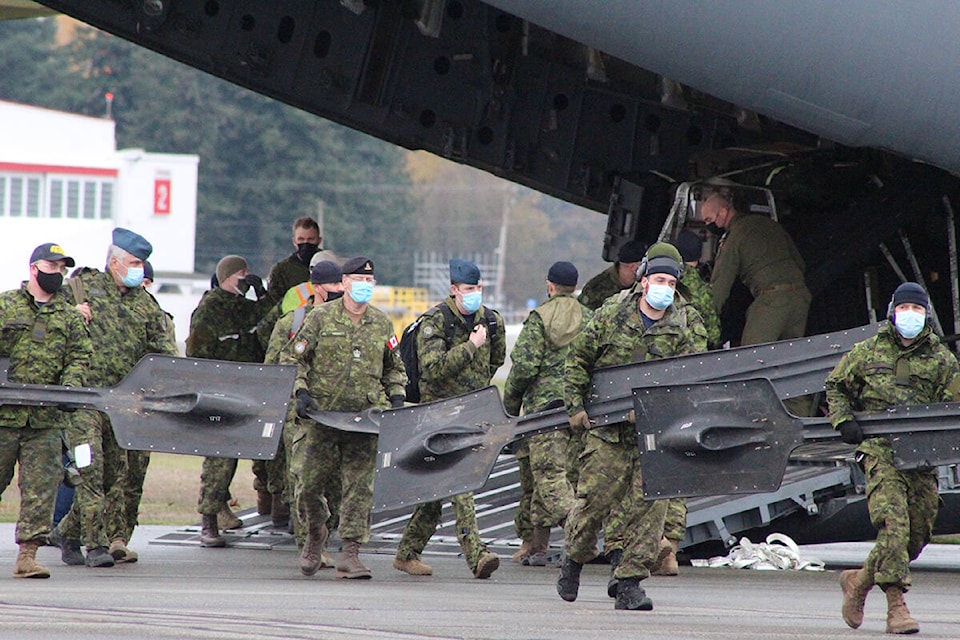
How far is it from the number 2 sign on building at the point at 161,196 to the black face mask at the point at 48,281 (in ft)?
159

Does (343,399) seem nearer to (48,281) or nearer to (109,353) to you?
(109,353)

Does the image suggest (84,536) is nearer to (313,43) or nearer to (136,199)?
(313,43)

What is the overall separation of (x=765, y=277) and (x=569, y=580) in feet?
11.3

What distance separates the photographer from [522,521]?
1056 centimetres

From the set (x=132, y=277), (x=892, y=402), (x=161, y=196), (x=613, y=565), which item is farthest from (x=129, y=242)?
(x=161, y=196)

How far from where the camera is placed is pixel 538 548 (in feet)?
34.2

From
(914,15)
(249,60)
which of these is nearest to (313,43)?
(249,60)

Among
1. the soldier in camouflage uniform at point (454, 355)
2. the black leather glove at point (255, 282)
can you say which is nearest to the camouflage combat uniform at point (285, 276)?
the black leather glove at point (255, 282)

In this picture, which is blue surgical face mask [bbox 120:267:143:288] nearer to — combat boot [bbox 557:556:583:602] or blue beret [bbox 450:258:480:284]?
blue beret [bbox 450:258:480:284]

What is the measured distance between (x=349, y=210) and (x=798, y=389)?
5743cm

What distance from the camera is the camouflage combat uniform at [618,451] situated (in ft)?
25.7

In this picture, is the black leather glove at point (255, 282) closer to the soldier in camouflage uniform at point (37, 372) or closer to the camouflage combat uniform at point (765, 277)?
the soldier in camouflage uniform at point (37, 372)

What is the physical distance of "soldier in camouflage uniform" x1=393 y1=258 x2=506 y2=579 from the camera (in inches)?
379

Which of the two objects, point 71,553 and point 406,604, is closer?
point 406,604
